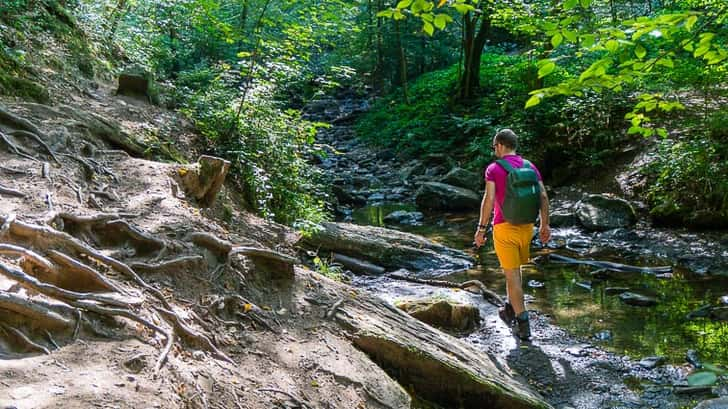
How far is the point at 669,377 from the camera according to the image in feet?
20.1

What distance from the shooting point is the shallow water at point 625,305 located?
7.02 metres

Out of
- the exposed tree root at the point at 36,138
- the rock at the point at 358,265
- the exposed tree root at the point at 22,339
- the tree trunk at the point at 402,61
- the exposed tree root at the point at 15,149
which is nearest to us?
the exposed tree root at the point at 22,339

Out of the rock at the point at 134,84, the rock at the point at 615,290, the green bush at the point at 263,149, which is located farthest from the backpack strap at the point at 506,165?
the rock at the point at 134,84

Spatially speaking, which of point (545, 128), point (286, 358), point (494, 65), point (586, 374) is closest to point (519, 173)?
point (586, 374)

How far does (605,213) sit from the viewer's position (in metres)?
13.4

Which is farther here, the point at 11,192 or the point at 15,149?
the point at 15,149

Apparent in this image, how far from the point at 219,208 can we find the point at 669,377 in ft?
18.0

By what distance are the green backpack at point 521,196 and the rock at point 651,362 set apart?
2.04 meters

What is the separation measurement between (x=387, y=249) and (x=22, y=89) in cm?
669

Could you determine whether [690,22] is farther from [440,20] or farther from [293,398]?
[293,398]

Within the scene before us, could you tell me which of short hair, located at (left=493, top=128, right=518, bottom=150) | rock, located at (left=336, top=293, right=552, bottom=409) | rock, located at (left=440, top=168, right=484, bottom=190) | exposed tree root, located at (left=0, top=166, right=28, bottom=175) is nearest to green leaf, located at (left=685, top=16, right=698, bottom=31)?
rock, located at (left=336, top=293, right=552, bottom=409)

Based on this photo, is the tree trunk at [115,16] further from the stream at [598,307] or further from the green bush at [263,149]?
the stream at [598,307]

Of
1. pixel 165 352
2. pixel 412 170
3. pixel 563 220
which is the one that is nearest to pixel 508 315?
pixel 165 352

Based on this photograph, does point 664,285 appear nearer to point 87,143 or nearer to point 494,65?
point 87,143
